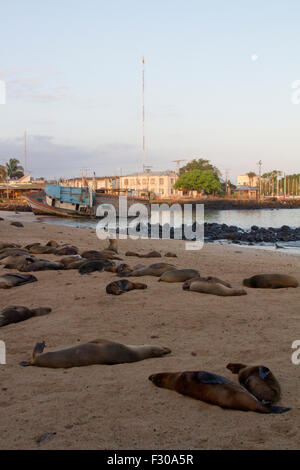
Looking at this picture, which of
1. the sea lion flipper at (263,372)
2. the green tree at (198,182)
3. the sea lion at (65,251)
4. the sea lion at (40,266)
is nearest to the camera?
the sea lion flipper at (263,372)

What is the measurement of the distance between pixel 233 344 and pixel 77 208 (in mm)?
40403

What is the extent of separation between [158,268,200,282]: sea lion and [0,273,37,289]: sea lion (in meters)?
2.39

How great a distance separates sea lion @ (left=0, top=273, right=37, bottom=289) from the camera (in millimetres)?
7421

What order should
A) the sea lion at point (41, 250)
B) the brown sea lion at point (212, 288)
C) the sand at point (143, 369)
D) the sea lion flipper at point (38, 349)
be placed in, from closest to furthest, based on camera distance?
the sand at point (143, 369), the sea lion flipper at point (38, 349), the brown sea lion at point (212, 288), the sea lion at point (41, 250)

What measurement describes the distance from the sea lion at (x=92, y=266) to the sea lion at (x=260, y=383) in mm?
5513

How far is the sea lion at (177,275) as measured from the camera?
7707 mm

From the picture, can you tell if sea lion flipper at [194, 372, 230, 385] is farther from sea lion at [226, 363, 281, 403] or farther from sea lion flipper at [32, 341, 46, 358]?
sea lion flipper at [32, 341, 46, 358]

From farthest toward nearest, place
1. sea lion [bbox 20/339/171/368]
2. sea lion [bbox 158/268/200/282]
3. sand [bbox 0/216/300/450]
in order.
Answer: sea lion [bbox 158/268/200/282]
sea lion [bbox 20/339/171/368]
sand [bbox 0/216/300/450]

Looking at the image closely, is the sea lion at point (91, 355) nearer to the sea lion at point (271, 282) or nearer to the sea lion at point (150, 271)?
the sea lion at point (271, 282)

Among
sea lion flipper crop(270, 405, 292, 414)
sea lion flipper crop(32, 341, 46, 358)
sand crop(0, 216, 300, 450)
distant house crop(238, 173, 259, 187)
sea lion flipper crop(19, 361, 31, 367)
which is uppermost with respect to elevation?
distant house crop(238, 173, 259, 187)

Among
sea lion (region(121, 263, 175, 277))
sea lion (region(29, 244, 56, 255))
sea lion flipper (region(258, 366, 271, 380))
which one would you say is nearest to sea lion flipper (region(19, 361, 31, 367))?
sea lion flipper (region(258, 366, 271, 380))

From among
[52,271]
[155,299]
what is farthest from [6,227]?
[155,299]

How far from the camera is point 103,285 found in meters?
7.44

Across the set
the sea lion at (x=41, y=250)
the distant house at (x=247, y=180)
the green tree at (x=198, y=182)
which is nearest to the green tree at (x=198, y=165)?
the green tree at (x=198, y=182)
